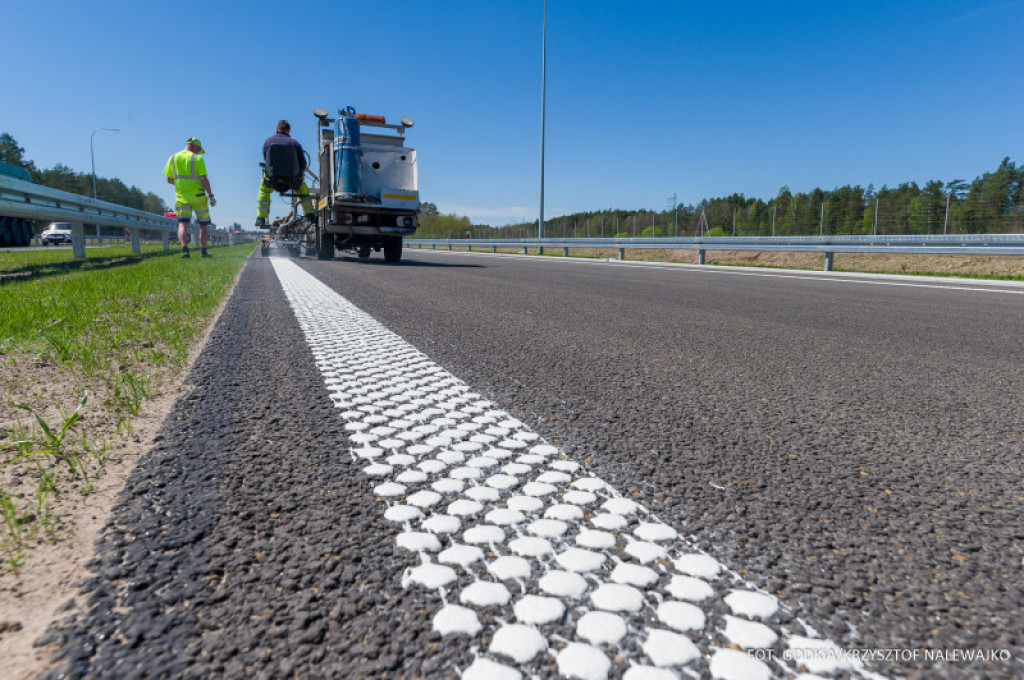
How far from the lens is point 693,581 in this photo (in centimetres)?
111

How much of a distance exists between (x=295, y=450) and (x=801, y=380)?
223cm

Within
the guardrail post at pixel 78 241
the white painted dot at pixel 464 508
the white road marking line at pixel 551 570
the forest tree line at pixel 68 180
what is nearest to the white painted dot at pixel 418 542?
the white road marking line at pixel 551 570

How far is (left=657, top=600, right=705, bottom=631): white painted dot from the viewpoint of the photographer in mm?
988

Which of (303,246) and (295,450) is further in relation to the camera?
(303,246)

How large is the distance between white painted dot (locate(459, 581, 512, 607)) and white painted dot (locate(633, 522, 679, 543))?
35cm

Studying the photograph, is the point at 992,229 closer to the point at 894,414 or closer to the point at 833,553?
the point at 894,414

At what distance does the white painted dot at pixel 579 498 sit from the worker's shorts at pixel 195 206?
1394 centimetres

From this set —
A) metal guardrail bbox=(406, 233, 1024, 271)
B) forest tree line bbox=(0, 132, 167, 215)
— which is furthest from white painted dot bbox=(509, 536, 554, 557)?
forest tree line bbox=(0, 132, 167, 215)

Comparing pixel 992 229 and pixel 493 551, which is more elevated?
pixel 992 229

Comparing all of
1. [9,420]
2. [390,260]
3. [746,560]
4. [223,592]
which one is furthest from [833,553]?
[390,260]

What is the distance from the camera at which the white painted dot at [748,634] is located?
3.11 ft

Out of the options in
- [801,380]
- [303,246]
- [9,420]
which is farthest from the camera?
[303,246]

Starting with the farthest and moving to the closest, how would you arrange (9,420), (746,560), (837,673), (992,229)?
(992,229), (9,420), (746,560), (837,673)

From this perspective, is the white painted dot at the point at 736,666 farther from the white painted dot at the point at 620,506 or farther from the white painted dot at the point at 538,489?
the white painted dot at the point at 538,489
